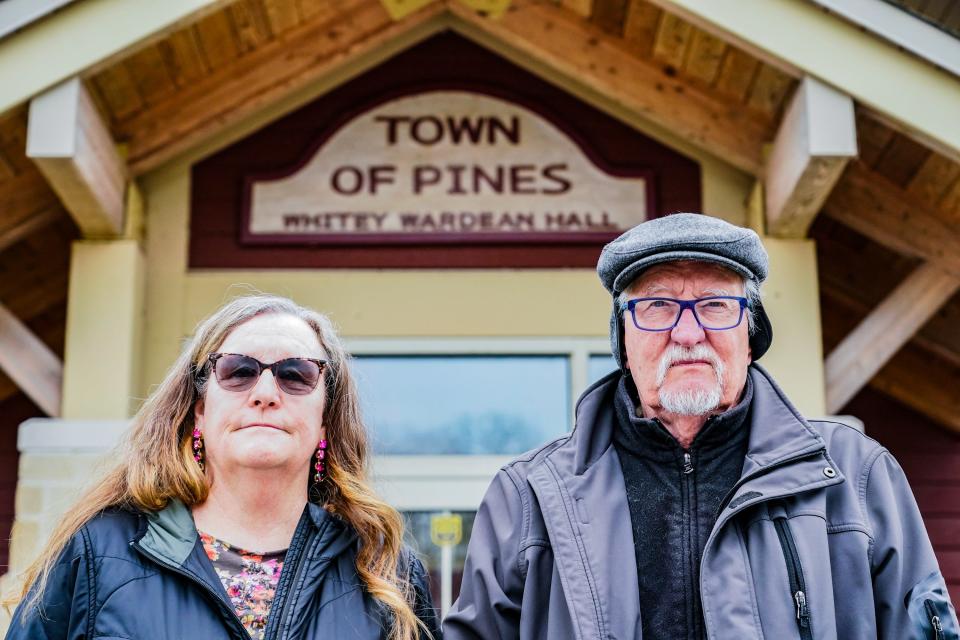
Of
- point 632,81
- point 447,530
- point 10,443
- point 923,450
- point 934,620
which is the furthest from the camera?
point 923,450

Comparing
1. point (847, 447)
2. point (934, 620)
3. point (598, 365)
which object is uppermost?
point (598, 365)

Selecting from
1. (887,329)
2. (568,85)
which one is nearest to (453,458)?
(568,85)

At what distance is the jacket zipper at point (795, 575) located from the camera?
2215 mm

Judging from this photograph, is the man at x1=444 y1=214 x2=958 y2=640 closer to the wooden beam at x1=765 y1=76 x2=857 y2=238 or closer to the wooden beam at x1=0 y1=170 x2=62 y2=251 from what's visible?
the wooden beam at x1=765 y1=76 x2=857 y2=238

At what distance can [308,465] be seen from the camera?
265cm

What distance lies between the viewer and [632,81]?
5.26 m

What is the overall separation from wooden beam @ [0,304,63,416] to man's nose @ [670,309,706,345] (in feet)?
10.8

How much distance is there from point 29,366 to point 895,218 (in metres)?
3.63

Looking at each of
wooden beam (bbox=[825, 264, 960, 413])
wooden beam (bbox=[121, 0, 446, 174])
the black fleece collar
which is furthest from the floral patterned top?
wooden beam (bbox=[825, 264, 960, 413])

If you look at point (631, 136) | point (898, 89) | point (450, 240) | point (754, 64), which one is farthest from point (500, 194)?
point (898, 89)

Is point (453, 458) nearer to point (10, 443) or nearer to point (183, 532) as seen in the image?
point (10, 443)

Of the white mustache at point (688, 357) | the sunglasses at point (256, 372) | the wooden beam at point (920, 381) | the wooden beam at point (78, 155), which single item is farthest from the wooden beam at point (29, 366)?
the wooden beam at point (920, 381)

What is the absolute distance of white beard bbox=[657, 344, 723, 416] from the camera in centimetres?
245

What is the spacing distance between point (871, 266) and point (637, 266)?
3.46 m
